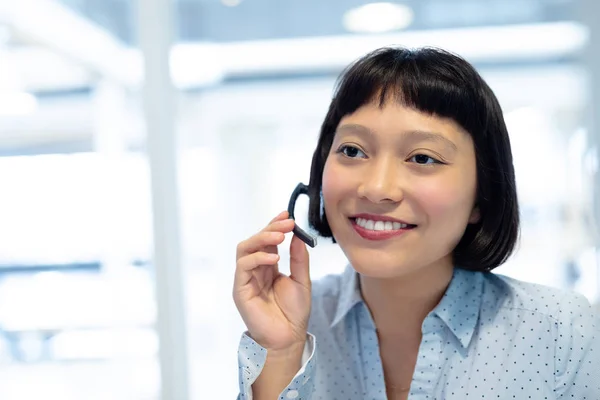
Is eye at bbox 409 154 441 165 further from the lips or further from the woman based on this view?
the lips

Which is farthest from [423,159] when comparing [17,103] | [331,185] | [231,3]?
[17,103]

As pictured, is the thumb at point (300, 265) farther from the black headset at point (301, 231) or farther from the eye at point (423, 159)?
the eye at point (423, 159)

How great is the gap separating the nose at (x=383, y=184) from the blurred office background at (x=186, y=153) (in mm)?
1048

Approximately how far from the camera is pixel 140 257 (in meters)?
2.43

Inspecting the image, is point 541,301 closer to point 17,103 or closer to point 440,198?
point 440,198

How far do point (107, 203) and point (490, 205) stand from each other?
1612 mm

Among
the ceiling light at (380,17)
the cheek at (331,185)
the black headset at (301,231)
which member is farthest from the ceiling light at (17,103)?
the cheek at (331,185)

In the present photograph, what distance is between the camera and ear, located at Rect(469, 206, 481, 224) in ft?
3.72

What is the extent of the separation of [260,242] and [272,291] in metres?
0.13

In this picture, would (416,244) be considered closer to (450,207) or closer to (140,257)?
(450,207)

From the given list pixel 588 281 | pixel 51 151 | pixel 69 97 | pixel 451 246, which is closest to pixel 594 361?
pixel 451 246

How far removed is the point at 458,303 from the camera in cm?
113

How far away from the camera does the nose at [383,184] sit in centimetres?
99

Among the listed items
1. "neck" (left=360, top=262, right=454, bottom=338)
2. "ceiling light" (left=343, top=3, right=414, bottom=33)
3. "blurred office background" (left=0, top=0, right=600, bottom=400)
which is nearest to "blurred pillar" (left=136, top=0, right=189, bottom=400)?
"blurred office background" (left=0, top=0, right=600, bottom=400)
